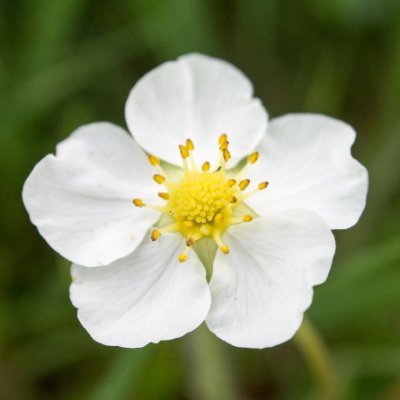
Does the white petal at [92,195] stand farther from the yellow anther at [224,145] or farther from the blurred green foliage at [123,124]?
the blurred green foliage at [123,124]

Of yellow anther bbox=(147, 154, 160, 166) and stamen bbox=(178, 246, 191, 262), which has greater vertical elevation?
yellow anther bbox=(147, 154, 160, 166)

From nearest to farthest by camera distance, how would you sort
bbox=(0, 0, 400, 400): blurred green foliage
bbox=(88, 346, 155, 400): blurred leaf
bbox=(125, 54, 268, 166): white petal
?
bbox=(125, 54, 268, 166): white petal < bbox=(88, 346, 155, 400): blurred leaf < bbox=(0, 0, 400, 400): blurred green foliage

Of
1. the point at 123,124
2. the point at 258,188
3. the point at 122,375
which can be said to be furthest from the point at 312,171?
the point at 123,124

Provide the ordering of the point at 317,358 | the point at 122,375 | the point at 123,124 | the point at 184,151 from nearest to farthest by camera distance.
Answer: the point at 184,151 < the point at 317,358 < the point at 122,375 < the point at 123,124

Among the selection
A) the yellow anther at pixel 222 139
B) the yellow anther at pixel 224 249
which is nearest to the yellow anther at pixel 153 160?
the yellow anther at pixel 222 139

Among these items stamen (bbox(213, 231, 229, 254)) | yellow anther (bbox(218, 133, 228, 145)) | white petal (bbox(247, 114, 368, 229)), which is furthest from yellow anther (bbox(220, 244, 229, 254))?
yellow anther (bbox(218, 133, 228, 145))

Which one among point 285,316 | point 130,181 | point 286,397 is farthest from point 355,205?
point 286,397

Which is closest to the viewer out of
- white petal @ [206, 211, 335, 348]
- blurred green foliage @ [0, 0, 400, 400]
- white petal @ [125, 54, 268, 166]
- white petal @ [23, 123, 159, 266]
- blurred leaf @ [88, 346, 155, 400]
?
white petal @ [206, 211, 335, 348]

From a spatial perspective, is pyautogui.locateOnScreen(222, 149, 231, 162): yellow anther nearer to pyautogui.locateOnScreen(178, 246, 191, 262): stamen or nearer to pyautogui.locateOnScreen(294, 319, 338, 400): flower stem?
pyautogui.locateOnScreen(178, 246, 191, 262): stamen

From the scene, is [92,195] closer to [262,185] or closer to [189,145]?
[189,145]
